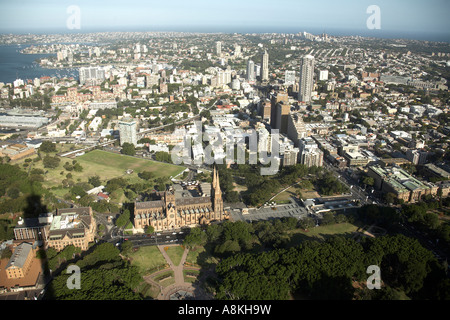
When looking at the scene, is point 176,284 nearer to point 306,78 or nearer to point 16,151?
point 16,151

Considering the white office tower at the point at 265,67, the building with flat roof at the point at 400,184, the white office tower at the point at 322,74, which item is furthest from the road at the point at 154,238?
the white office tower at the point at 322,74

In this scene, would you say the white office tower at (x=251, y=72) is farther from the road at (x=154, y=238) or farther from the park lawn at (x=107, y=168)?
the road at (x=154, y=238)

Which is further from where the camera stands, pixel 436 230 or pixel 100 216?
pixel 100 216

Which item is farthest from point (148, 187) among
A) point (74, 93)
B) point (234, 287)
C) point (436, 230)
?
point (74, 93)

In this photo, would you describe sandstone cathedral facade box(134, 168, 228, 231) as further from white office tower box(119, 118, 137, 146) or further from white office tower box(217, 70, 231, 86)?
white office tower box(217, 70, 231, 86)

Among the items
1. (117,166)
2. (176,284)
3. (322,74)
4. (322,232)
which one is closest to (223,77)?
(322,74)
